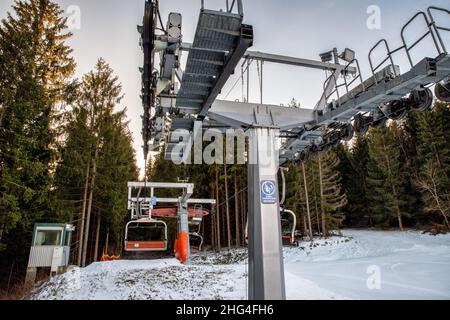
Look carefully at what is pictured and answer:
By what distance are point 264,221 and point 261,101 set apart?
8.23 feet

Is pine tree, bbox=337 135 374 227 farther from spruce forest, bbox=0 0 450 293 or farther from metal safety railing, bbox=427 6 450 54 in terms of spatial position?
metal safety railing, bbox=427 6 450 54

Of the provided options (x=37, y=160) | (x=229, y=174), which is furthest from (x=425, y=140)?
(x=37, y=160)

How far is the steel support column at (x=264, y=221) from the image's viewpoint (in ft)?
15.5

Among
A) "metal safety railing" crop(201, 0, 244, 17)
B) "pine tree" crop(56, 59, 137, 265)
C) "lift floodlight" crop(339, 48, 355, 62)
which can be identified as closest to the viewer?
"metal safety railing" crop(201, 0, 244, 17)

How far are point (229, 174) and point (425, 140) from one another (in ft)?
66.2

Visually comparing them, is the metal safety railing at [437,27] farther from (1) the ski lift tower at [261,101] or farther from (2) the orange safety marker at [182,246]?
(2) the orange safety marker at [182,246]

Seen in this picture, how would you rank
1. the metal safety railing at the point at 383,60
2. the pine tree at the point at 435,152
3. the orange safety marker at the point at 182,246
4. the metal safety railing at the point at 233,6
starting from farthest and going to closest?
the pine tree at the point at 435,152 → the orange safety marker at the point at 182,246 → the metal safety railing at the point at 383,60 → the metal safety railing at the point at 233,6

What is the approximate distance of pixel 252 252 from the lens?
16.5ft

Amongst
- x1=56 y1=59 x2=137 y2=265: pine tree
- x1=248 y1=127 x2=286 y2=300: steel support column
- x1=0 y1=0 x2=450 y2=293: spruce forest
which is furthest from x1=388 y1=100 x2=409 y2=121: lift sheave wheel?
x1=56 y1=59 x2=137 y2=265: pine tree

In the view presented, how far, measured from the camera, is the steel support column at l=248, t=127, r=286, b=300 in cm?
473

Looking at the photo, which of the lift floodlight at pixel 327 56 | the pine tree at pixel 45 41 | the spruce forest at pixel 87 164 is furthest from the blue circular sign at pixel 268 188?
the pine tree at pixel 45 41

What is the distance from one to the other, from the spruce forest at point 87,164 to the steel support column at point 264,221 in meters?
8.61

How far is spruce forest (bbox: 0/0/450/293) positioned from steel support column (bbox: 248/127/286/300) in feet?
28.2
